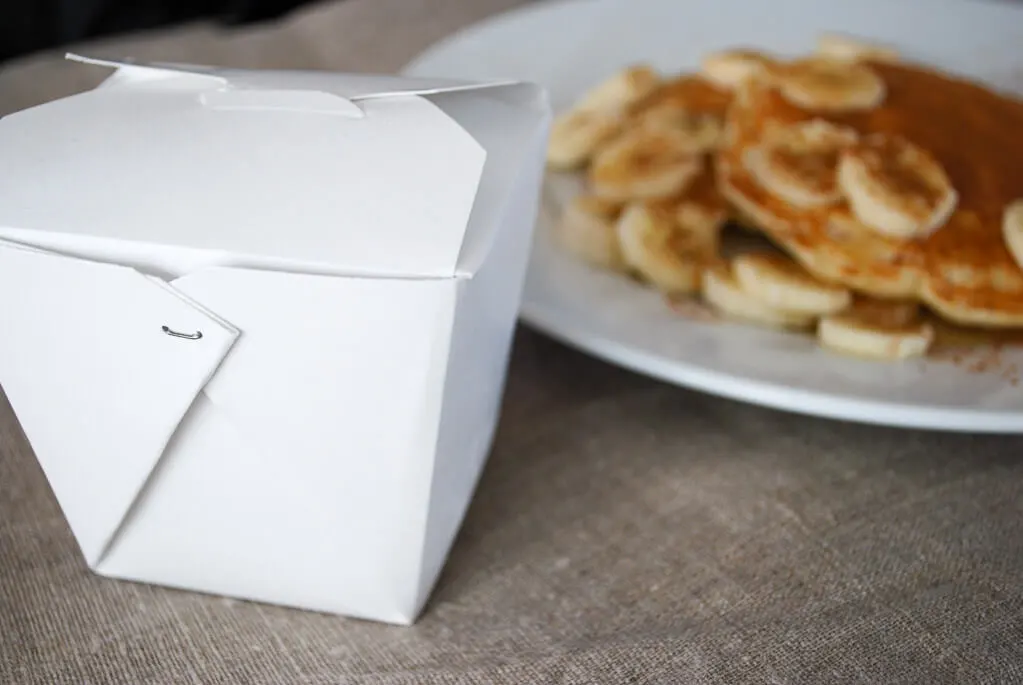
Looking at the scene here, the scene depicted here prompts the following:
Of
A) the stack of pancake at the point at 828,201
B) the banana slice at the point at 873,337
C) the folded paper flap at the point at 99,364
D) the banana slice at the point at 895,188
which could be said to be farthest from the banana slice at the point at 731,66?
the folded paper flap at the point at 99,364

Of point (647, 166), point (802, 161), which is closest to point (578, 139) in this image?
point (647, 166)

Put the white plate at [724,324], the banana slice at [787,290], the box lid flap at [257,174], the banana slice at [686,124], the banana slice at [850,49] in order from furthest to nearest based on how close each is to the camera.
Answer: the banana slice at [850,49] < the banana slice at [686,124] < the banana slice at [787,290] < the white plate at [724,324] < the box lid flap at [257,174]

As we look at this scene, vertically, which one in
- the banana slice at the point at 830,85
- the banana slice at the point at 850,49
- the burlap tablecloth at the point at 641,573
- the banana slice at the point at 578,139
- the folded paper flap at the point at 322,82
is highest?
the folded paper flap at the point at 322,82

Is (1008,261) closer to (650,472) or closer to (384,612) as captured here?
(650,472)

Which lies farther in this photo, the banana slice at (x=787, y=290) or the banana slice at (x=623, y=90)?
the banana slice at (x=623, y=90)

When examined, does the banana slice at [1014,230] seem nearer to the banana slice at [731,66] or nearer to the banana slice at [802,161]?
the banana slice at [802,161]

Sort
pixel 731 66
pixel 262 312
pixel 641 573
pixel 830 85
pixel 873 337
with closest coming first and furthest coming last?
pixel 262 312, pixel 641 573, pixel 873 337, pixel 830 85, pixel 731 66

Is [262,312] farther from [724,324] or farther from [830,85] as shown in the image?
[830,85]
